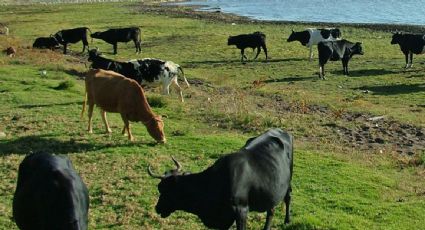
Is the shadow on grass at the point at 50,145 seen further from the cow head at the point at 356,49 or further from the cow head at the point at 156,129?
the cow head at the point at 356,49

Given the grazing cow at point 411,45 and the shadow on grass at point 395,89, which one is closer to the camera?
the shadow on grass at point 395,89

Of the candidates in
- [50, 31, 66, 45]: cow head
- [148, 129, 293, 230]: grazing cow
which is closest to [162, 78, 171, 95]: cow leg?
[148, 129, 293, 230]: grazing cow

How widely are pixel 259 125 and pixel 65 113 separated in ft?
16.7

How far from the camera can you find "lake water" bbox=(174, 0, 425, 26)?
60688mm

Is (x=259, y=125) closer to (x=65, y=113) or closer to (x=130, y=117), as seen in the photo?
(x=130, y=117)

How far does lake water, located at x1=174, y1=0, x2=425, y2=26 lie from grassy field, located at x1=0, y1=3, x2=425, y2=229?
32.0 metres

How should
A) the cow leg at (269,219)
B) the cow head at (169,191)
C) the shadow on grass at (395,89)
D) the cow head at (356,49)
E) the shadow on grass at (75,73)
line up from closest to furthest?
the cow head at (169,191)
the cow leg at (269,219)
the shadow on grass at (395,89)
the shadow on grass at (75,73)
the cow head at (356,49)

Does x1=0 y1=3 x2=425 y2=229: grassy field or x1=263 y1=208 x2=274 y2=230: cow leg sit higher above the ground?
x1=263 y1=208 x2=274 y2=230: cow leg

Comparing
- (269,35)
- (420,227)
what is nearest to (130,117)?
(420,227)

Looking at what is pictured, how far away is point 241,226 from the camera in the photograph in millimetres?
7375

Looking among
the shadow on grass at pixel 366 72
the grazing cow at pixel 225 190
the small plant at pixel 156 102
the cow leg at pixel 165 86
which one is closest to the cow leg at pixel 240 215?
the grazing cow at pixel 225 190

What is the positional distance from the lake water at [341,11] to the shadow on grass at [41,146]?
4827cm

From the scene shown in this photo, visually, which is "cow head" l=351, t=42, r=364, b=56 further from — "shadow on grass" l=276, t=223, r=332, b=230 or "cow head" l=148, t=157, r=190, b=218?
"cow head" l=148, t=157, r=190, b=218

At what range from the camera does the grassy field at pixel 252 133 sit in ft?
30.5
